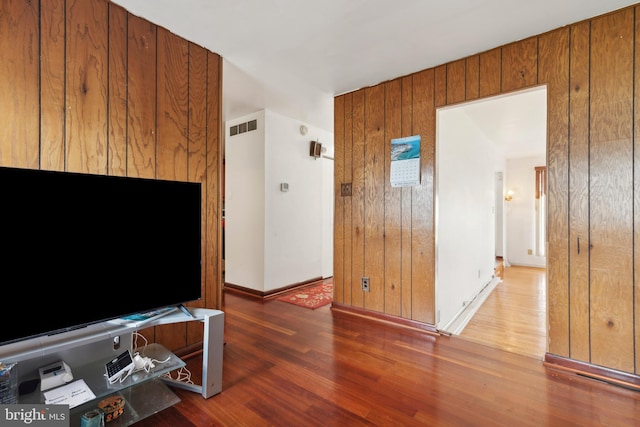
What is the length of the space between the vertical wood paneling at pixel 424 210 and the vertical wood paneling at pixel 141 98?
2302mm

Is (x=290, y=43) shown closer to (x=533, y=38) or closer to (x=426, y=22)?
(x=426, y=22)

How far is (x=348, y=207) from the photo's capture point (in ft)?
11.2

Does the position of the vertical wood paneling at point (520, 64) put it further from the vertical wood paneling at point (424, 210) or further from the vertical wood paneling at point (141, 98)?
the vertical wood paneling at point (141, 98)

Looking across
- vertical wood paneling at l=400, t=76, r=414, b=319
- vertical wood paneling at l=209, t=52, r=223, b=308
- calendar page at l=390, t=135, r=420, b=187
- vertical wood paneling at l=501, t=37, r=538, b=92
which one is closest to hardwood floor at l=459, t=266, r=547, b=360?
vertical wood paneling at l=400, t=76, r=414, b=319

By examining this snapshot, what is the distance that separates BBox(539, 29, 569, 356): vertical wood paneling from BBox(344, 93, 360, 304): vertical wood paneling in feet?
5.84

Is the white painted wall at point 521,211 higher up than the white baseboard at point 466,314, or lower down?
higher up

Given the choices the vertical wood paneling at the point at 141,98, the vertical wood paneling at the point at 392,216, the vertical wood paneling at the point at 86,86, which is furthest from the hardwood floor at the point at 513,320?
the vertical wood paneling at the point at 86,86

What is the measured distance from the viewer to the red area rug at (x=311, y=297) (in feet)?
12.2

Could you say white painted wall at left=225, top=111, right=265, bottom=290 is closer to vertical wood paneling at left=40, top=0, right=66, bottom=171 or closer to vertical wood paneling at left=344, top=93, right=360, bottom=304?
vertical wood paneling at left=344, top=93, right=360, bottom=304

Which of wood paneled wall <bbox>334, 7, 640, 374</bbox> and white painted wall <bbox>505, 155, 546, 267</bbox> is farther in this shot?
white painted wall <bbox>505, 155, 546, 267</bbox>

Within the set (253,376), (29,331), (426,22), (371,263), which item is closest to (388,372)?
(253,376)

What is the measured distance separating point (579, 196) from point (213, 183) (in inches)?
112

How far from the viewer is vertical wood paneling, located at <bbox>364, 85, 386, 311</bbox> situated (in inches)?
124

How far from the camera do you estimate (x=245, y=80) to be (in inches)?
123
